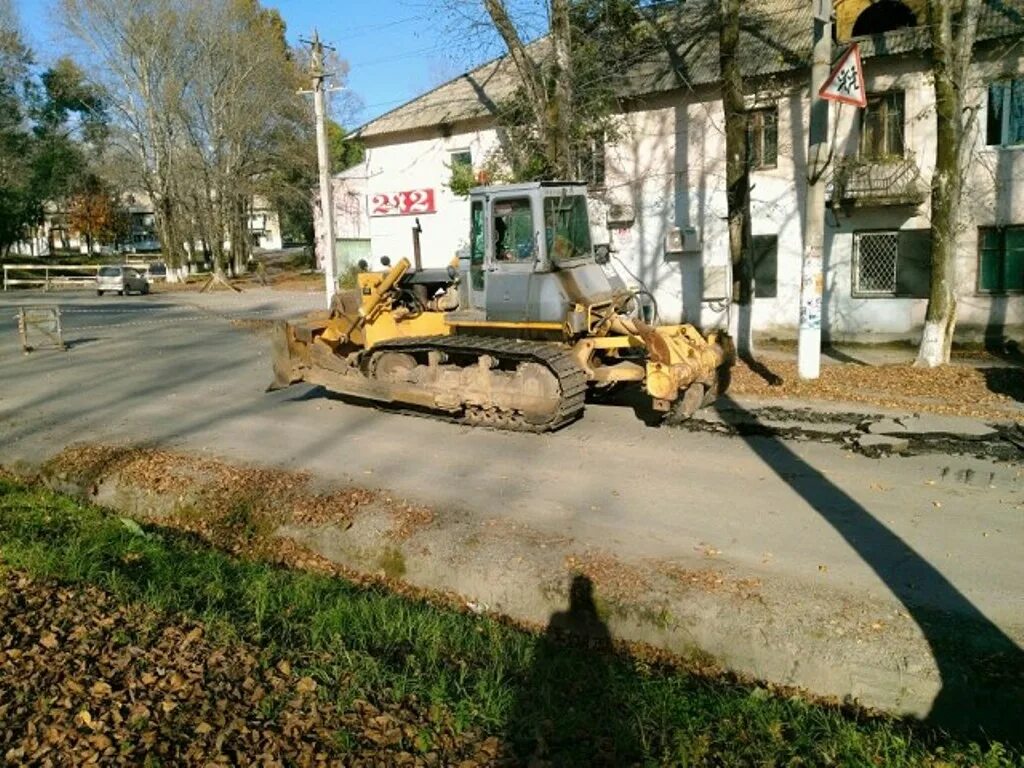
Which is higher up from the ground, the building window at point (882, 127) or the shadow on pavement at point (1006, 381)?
the building window at point (882, 127)

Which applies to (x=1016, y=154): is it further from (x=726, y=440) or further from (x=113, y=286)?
(x=113, y=286)

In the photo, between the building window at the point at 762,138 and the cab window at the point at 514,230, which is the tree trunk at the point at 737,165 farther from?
the cab window at the point at 514,230

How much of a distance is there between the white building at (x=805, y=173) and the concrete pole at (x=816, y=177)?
4.99 m

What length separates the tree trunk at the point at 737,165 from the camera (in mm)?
14727

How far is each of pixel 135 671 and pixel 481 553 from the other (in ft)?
9.06

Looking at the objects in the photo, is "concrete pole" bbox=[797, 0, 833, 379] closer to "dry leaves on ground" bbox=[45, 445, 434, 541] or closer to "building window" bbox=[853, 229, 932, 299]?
"building window" bbox=[853, 229, 932, 299]

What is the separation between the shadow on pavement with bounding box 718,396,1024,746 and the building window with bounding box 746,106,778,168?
43.2 feet

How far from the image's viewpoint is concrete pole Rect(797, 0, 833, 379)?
11.9 meters

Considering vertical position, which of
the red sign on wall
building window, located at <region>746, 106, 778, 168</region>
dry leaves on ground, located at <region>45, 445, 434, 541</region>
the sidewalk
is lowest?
dry leaves on ground, located at <region>45, 445, 434, 541</region>

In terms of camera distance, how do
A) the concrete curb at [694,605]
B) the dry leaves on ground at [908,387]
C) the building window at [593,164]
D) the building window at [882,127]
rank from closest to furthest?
the concrete curb at [694,605] < the dry leaves on ground at [908,387] < the building window at [882,127] < the building window at [593,164]

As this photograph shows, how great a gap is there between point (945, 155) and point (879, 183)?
12.1ft

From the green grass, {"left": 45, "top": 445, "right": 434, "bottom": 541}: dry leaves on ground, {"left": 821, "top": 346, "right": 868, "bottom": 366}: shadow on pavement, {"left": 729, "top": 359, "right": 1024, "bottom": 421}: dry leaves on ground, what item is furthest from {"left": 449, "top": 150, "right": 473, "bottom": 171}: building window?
the green grass

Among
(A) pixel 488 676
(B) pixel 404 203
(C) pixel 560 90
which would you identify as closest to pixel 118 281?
(B) pixel 404 203

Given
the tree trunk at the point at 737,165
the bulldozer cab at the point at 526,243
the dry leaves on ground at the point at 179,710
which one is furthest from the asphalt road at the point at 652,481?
the tree trunk at the point at 737,165
